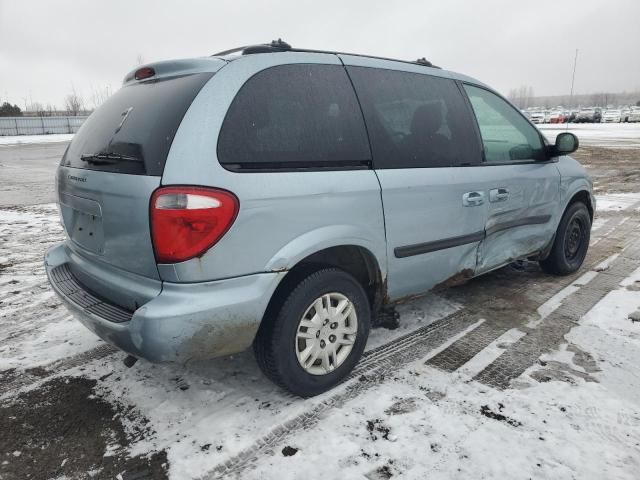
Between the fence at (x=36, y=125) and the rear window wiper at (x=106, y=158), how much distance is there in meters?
42.3

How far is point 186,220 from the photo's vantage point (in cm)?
198

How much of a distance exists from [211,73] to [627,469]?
8.49 feet

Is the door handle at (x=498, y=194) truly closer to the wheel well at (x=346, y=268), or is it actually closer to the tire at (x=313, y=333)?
the wheel well at (x=346, y=268)

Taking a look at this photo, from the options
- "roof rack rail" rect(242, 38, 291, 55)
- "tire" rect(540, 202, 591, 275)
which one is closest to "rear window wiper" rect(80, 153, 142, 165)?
"roof rack rail" rect(242, 38, 291, 55)

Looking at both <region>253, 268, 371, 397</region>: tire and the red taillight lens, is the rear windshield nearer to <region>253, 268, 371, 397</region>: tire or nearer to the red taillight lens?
the red taillight lens

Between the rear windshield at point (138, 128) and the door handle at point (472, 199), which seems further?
the door handle at point (472, 199)

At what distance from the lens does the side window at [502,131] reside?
11.2 ft

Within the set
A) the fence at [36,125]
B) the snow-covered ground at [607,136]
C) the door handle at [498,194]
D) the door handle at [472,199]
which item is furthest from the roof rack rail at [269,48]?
the fence at [36,125]

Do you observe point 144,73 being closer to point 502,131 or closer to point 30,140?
point 502,131

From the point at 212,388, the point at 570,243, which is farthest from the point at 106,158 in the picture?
the point at 570,243

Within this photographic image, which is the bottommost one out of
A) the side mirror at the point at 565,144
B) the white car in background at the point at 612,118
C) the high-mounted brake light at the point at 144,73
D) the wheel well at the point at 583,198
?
the wheel well at the point at 583,198

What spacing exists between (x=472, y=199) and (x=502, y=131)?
828mm

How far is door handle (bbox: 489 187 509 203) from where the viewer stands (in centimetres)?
332

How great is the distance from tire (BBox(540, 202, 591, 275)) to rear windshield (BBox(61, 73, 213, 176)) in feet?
11.7
